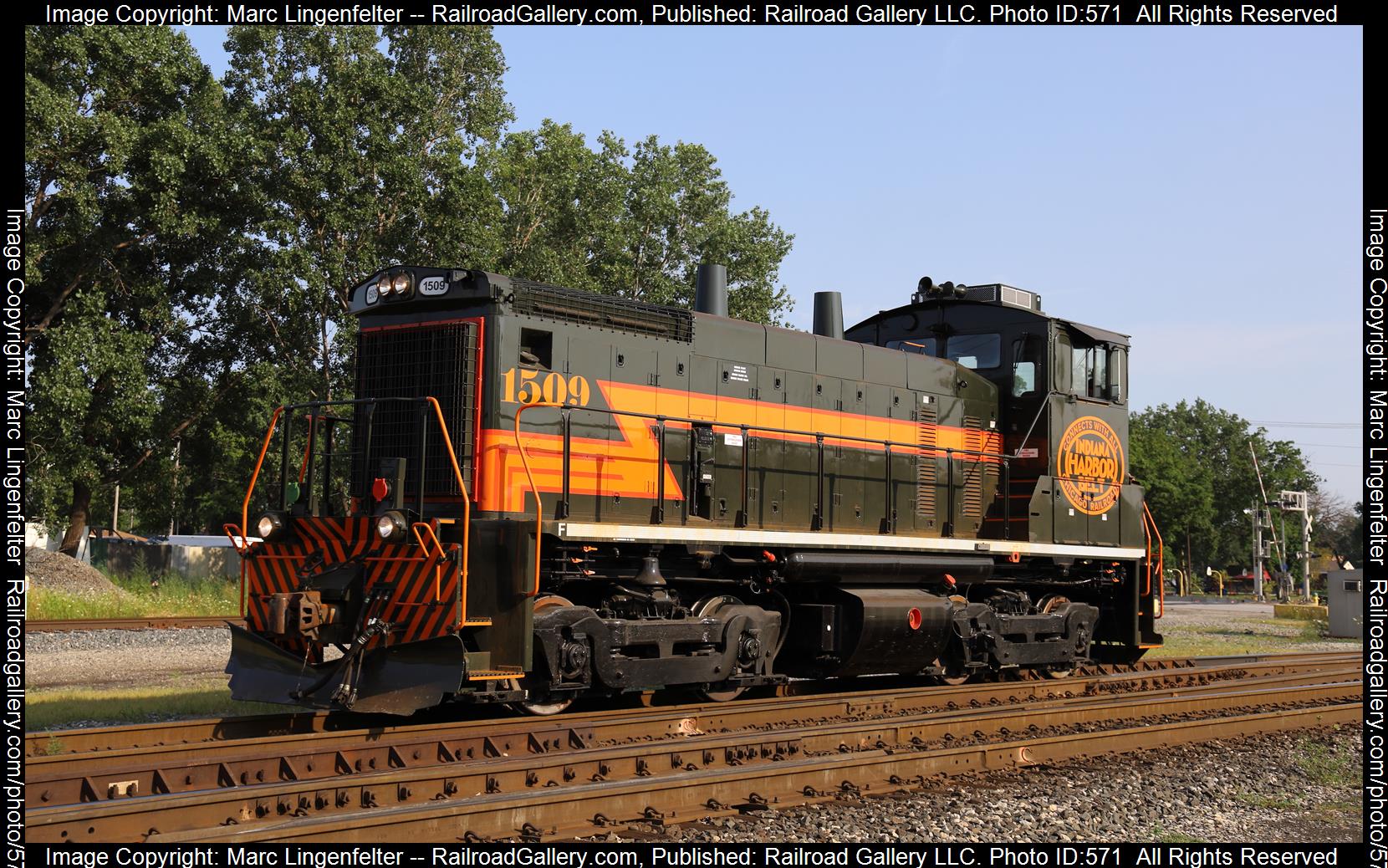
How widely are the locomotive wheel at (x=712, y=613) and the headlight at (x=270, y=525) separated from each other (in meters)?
3.30

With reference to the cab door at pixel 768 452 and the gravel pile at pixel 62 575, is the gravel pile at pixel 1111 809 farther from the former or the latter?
the gravel pile at pixel 62 575

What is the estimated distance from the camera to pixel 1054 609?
12445 mm

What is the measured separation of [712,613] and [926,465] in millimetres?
3147

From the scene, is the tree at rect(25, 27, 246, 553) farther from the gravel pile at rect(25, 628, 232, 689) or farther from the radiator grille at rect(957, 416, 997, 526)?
the radiator grille at rect(957, 416, 997, 526)

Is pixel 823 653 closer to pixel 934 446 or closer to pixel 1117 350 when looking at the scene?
pixel 934 446

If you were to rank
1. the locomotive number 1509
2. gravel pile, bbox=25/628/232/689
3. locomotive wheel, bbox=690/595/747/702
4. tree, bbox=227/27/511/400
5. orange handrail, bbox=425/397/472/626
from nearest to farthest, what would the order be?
1. orange handrail, bbox=425/397/472/626
2. the locomotive number 1509
3. locomotive wheel, bbox=690/595/747/702
4. gravel pile, bbox=25/628/232/689
5. tree, bbox=227/27/511/400

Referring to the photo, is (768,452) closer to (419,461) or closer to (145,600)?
(419,461)

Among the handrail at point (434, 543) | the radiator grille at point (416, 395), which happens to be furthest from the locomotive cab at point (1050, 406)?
the handrail at point (434, 543)

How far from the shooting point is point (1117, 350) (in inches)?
507

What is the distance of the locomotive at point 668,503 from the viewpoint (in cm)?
787

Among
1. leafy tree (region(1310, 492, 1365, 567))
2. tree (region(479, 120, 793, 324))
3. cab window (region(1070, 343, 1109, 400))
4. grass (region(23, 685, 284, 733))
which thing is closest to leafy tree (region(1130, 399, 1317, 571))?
leafy tree (region(1310, 492, 1365, 567))

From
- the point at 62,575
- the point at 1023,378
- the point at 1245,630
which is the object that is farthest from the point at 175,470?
the point at 1245,630

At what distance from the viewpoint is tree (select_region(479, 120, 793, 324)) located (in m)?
32.3

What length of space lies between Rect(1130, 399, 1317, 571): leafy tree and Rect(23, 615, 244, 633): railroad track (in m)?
59.3
